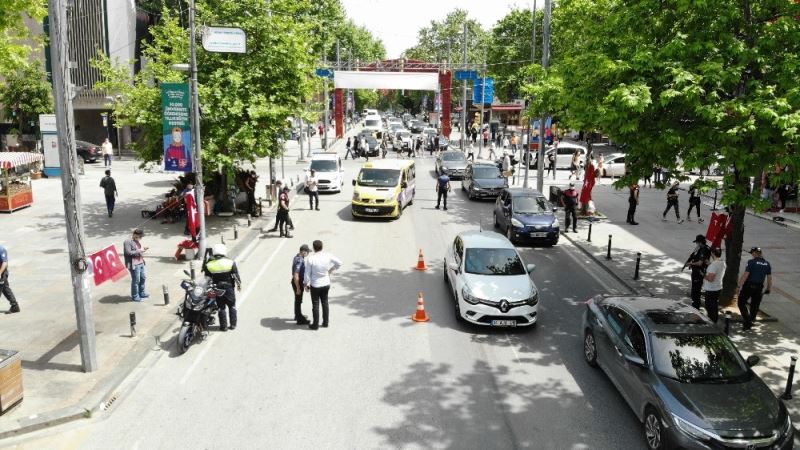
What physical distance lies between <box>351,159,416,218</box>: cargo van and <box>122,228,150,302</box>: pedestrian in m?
10.6

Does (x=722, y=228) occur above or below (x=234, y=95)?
below

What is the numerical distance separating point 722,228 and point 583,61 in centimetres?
547

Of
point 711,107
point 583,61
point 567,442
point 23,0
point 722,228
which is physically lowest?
point 567,442

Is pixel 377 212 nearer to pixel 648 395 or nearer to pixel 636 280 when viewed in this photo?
pixel 636 280

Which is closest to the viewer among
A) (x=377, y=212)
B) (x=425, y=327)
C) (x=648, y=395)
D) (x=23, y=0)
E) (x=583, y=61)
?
(x=648, y=395)

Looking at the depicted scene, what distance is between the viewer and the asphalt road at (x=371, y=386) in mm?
8273

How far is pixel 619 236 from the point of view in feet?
70.3

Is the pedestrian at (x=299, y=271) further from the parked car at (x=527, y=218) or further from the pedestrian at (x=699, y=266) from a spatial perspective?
the parked car at (x=527, y=218)

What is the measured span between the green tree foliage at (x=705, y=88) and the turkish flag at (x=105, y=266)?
935 cm

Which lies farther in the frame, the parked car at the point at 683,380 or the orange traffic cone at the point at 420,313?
the orange traffic cone at the point at 420,313

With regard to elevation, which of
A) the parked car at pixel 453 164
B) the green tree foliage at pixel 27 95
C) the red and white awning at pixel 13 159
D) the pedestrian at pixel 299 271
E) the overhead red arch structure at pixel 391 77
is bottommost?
the pedestrian at pixel 299 271

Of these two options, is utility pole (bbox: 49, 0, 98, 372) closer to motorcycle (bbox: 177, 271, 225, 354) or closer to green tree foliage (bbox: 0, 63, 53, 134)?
motorcycle (bbox: 177, 271, 225, 354)

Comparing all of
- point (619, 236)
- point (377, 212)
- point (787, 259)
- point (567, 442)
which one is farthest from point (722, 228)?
point (377, 212)

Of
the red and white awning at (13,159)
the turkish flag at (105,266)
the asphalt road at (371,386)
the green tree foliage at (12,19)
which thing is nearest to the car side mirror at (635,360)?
the asphalt road at (371,386)
